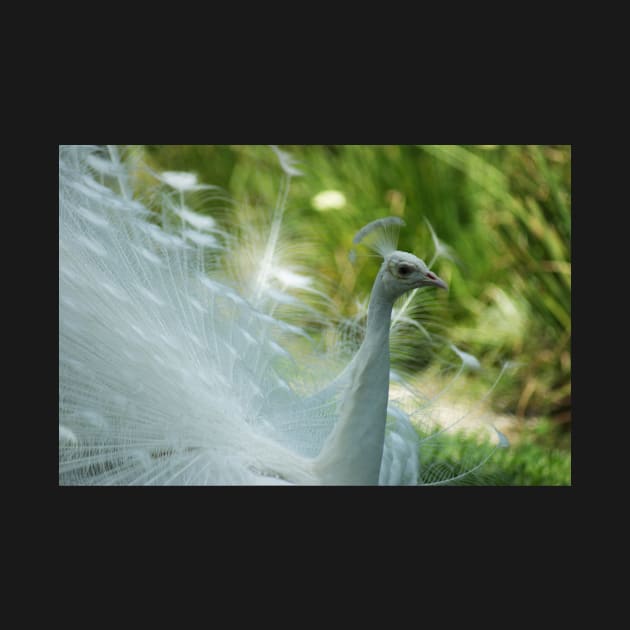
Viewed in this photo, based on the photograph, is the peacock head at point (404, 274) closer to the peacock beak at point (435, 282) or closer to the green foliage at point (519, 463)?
the peacock beak at point (435, 282)

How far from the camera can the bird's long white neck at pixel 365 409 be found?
3.79 meters

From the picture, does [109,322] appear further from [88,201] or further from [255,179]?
[255,179]

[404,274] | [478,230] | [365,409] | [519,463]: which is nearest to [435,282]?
[404,274]

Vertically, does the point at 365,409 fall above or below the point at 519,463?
above

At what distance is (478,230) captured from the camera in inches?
204

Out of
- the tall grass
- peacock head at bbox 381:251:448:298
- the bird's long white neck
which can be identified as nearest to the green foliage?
the tall grass

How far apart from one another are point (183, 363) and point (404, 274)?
97 centimetres

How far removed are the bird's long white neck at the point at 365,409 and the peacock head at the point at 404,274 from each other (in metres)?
0.04

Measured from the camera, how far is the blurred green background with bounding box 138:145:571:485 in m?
4.82

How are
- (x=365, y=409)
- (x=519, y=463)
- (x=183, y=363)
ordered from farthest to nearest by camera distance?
(x=519, y=463) < (x=183, y=363) < (x=365, y=409)

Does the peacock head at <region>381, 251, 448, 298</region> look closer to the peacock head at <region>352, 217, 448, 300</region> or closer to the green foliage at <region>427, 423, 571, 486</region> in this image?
the peacock head at <region>352, 217, 448, 300</region>

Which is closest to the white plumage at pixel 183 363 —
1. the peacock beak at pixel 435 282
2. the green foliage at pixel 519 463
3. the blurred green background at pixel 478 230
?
the peacock beak at pixel 435 282

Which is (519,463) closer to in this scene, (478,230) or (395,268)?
(478,230)

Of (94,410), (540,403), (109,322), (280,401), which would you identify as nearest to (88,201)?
(109,322)
